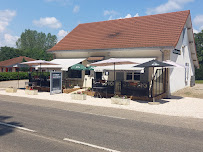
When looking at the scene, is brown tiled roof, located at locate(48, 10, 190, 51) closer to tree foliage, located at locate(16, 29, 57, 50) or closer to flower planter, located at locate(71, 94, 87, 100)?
flower planter, located at locate(71, 94, 87, 100)

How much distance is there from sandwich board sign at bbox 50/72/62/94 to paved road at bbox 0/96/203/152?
22.2 feet

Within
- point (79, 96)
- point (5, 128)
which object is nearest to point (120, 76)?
point (79, 96)

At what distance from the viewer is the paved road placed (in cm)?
→ 539

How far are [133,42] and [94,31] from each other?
22.9 ft

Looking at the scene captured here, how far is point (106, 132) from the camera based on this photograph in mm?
6605

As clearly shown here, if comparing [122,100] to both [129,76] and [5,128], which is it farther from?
[5,128]

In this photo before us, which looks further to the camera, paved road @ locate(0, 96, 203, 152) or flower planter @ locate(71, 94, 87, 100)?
flower planter @ locate(71, 94, 87, 100)

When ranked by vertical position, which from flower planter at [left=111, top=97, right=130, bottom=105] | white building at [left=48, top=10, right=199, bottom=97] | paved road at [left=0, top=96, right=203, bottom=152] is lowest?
paved road at [left=0, top=96, right=203, bottom=152]

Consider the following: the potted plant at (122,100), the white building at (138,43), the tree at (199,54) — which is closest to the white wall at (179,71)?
the white building at (138,43)

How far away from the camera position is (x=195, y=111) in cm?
1054

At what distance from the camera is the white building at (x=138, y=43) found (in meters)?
16.0

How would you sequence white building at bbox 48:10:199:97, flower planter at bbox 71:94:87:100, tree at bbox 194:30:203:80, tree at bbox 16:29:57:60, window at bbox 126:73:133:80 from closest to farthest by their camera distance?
flower planter at bbox 71:94:87:100 < white building at bbox 48:10:199:97 < window at bbox 126:73:133:80 < tree at bbox 194:30:203:80 < tree at bbox 16:29:57:60

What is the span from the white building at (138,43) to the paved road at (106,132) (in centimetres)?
636

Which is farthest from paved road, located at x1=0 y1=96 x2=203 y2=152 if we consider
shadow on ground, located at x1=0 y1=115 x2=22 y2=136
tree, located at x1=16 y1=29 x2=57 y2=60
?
tree, located at x1=16 y1=29 x2=57 y2=60
